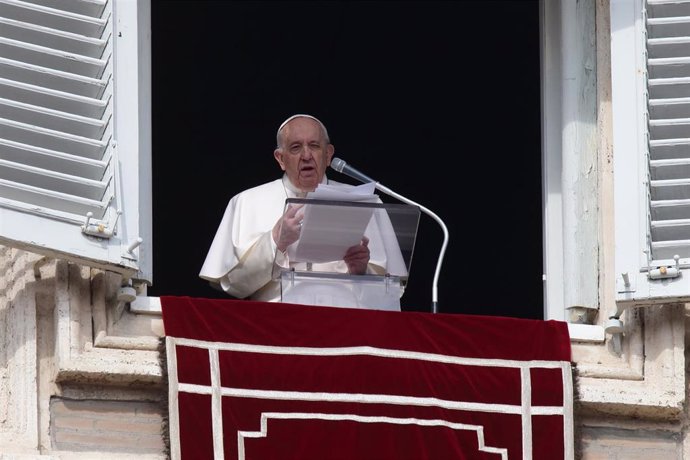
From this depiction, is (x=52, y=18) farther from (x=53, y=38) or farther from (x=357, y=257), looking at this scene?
(x=357, y=257)

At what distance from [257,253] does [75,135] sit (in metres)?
0.90

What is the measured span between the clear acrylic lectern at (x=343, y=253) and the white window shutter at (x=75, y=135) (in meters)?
0.50

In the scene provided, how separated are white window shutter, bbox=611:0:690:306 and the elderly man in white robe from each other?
0.88 m

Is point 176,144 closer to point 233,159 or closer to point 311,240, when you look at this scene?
point 233,159

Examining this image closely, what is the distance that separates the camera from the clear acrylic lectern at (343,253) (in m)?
8.80

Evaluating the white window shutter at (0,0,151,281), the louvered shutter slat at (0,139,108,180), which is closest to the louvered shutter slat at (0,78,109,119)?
the white window shutter at (0,0,151,281)

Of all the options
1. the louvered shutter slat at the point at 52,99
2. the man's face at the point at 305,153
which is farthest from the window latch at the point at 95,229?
the man's face at the point at 305,153

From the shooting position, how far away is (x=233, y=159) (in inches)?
513

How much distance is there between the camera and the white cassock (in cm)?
921

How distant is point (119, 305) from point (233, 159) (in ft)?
13.8

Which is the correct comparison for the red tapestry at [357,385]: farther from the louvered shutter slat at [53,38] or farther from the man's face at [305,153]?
the man's face at [305,153]

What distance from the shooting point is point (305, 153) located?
32.7 feet

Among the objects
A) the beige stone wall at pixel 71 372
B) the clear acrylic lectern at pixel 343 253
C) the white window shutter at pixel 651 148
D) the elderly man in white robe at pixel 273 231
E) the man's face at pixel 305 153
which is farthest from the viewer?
the man's face at pixel 305 153

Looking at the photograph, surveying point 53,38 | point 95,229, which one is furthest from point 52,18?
point 95,229
